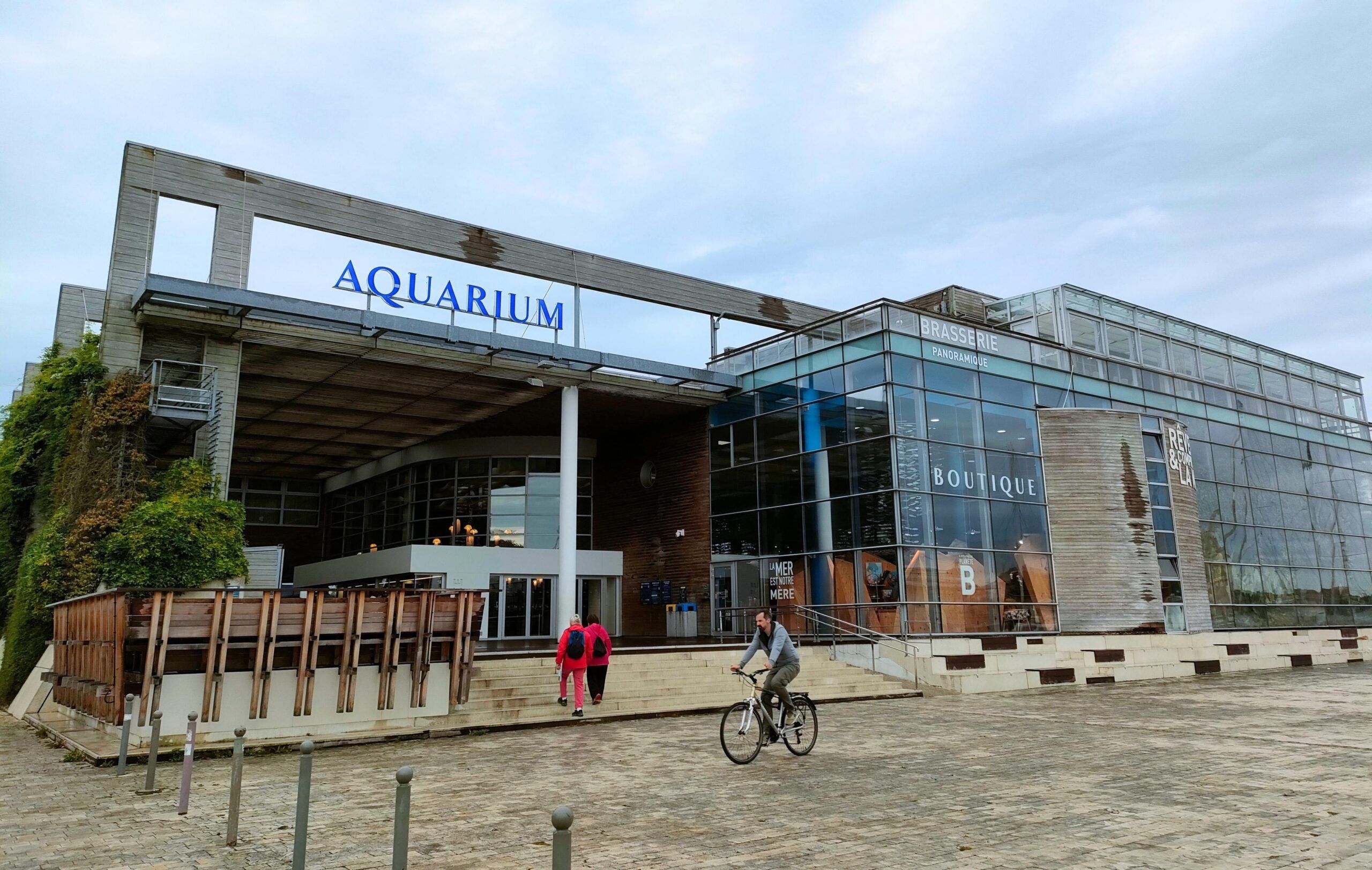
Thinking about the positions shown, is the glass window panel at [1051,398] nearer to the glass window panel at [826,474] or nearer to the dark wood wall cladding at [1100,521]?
the dark wood wall cladding at [1100,521]

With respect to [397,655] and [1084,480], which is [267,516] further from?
[1084,480]

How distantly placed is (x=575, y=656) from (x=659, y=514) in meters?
14.7

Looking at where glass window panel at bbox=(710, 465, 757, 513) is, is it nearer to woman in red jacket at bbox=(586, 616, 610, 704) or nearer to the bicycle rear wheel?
woman in red jacket at bbox=(586, 616, 610, 704)

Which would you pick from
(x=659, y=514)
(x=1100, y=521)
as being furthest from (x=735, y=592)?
(x=1100, y=521)

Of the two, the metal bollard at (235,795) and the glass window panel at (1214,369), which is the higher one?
the glass window panel at (1214,369)

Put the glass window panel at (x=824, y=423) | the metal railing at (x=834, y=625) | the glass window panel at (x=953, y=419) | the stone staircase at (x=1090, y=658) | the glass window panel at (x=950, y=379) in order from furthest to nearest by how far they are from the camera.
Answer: the glass window panel at (x=824, y=423) < the glass window panel at (x=950, y=379) < the glass window panel at (x=953, y=419) < the metal railing at (x=834, y=625) < the stone staircase at (x=1090, y=658)

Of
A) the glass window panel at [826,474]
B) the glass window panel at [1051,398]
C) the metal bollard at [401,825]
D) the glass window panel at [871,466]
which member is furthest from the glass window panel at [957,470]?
the metal bollard at [401,825]

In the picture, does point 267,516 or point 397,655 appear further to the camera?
point 267,516

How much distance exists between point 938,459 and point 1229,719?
31.5 ft

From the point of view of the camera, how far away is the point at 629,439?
3067cm

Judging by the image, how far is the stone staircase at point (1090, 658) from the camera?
19.2m

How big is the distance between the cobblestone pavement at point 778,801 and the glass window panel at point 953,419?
10.3 meters

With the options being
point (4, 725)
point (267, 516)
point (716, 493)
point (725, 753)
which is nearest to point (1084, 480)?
point (716, 493)

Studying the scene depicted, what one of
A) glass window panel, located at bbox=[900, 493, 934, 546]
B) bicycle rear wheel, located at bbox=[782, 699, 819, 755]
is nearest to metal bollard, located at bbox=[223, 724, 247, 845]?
bicycle rear wheel, located at bbox=[782, 699, 819, 755]
